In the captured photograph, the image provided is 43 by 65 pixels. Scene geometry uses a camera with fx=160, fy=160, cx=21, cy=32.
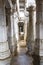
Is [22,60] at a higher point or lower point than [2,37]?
lower

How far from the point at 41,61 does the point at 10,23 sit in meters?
5.93

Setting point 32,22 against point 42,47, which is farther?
point 32,22

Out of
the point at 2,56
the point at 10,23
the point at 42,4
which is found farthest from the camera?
the point at 10,23

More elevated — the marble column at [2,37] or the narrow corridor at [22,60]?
the marble column at [2,37]

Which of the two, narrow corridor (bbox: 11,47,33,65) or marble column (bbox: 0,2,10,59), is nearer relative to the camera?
marble column (bbox: 0,2,10,59)

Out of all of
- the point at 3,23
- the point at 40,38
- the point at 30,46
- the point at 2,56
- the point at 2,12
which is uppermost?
the point at 2,12

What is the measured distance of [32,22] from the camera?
1355cm

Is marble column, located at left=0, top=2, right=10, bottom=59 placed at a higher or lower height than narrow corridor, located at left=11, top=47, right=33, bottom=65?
higher

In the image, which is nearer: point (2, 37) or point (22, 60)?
point (2, 37)

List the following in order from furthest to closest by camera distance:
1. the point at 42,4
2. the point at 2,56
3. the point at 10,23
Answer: the point at 10,23
the point at 42,4
the point at 2,56

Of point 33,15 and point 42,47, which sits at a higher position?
point 33,15

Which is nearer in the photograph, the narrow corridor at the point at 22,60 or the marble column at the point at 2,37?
the marble column at the point at 2,37

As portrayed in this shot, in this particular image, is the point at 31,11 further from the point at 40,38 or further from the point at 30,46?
the point at 40,38

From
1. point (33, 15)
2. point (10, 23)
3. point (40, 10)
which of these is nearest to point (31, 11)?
point (33, 15)
